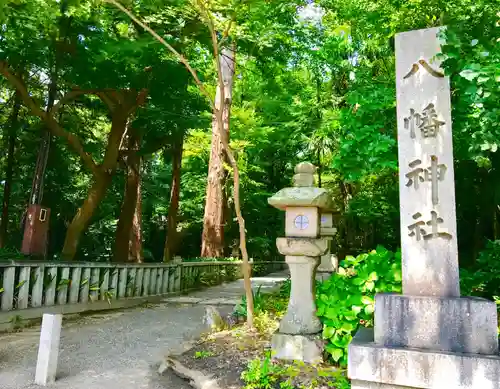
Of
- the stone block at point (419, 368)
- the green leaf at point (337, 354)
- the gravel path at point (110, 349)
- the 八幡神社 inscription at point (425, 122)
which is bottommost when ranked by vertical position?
the gravel path at point (110, 349)

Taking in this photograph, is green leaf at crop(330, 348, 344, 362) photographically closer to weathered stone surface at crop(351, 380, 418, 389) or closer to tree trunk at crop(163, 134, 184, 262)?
weathered stone surface at crop(351, 380, 418, 389)

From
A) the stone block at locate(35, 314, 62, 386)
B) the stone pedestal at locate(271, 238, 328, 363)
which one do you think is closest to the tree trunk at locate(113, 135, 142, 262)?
the stone block at locate(35, 314, 62, 386)

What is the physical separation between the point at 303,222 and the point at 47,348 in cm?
313

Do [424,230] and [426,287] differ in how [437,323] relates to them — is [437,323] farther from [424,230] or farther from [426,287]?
[424,230]

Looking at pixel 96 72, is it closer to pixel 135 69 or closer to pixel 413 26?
pixel 135 69

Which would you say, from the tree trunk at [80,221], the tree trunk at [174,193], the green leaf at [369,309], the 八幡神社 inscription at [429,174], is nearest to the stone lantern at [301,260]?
the green leaf at [369,309]

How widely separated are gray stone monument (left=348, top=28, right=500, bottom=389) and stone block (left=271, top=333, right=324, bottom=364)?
0.66 meters

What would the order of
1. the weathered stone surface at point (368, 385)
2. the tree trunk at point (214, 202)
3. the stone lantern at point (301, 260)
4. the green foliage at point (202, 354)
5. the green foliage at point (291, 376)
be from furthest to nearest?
the tree trunk at point (214, 202)
the green foliage at point (202, 354)
the stone lantern at point (301, 260)
the green foliage at point (291, 376)
the weathered stone surface at point (368, 385)

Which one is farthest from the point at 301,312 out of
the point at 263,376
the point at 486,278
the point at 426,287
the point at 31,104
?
the point at 31,104

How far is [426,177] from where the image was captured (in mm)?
3875

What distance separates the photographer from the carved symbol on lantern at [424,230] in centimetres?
377

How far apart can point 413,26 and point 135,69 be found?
20.3ft

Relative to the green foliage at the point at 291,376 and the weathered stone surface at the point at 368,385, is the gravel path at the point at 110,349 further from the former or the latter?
the weathered stone surface at the point at 368,385

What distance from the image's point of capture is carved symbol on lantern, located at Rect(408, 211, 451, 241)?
12.4 feet
